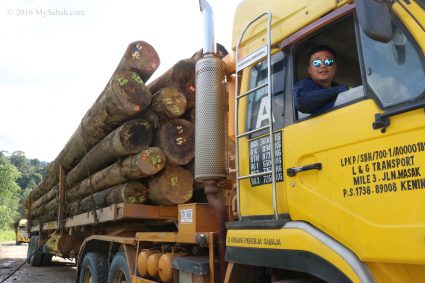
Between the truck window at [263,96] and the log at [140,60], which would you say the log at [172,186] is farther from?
the truck window at [263,96]

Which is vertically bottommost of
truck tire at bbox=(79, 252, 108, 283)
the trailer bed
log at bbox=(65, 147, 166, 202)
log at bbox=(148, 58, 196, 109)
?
truck tire at bbox=(79, 252, 108, 283)

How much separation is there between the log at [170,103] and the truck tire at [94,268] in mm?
2216

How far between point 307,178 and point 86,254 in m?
4.40

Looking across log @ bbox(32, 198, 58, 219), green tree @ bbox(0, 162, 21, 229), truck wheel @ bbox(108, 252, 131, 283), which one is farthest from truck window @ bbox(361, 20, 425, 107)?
green tree @ bbox(0, 162, 21, 229)

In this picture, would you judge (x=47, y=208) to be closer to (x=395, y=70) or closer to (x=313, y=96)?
(x=313, y=96)

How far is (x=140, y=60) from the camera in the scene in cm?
504

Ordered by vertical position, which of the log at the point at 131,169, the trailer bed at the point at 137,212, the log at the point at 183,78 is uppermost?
the log at the point at 183,78

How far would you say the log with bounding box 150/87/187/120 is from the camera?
4.70 m

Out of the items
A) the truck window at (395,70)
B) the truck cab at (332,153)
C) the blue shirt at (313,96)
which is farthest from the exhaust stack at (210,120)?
the truck window at (395,70)

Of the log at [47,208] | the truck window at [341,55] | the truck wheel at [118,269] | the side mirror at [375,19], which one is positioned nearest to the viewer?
the side mirror at [375,19]

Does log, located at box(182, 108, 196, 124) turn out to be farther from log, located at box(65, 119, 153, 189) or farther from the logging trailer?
the logging trailer

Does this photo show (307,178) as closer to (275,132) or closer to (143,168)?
(275,132)

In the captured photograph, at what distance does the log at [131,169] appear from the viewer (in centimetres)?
462

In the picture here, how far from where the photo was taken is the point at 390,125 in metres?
2.08
